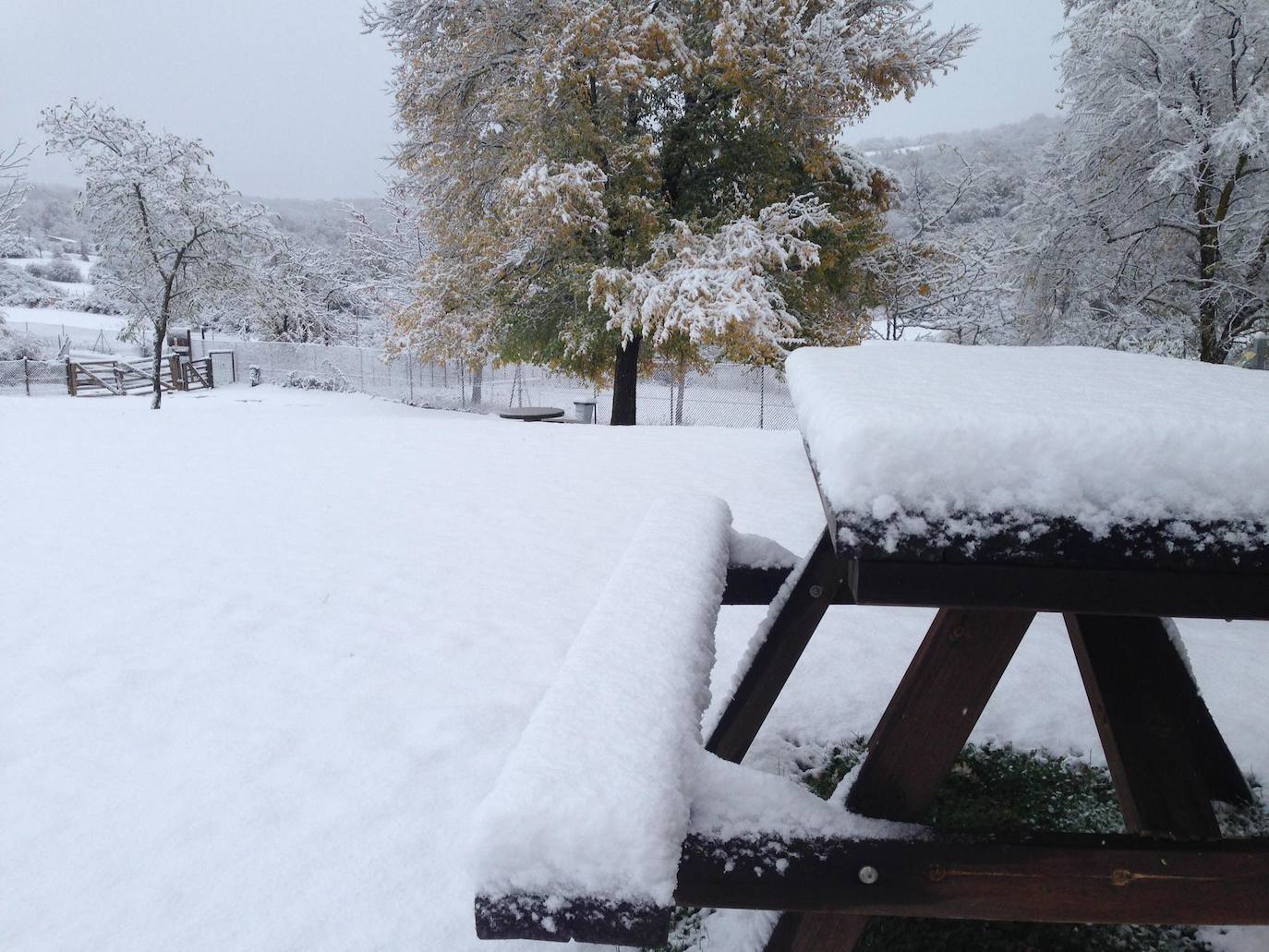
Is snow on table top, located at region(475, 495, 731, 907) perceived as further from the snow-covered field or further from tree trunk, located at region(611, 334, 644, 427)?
tree trunk, located at region(611, 334, 644, 427)

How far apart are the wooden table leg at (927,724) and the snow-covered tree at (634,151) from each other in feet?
25.0

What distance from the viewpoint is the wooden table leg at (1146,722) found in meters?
1.55

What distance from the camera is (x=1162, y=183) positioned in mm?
10758

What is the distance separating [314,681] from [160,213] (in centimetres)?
1946

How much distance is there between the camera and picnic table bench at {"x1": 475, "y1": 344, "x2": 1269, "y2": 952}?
100 cm

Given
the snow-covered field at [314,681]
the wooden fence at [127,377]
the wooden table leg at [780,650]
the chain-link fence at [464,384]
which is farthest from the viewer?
the wooden fence at [127,377]

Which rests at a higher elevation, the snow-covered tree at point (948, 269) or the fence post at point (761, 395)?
the snow-covered tree at point (948, 269)

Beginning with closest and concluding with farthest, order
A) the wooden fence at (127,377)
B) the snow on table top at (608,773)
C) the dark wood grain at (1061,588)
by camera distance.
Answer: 1. the snow on table top at (608,773)
2. the dark wood grain at (1061,588)
3. the wooden fence at (127,377)

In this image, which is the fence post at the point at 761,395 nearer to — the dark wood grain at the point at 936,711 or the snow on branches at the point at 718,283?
the snow on branches at the point at 718,283

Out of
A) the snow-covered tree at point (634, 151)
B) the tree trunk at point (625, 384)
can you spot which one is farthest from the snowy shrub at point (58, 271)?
the tree trunk at point (625, 384)

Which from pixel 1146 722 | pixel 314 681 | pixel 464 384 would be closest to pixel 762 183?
pixel 314 681

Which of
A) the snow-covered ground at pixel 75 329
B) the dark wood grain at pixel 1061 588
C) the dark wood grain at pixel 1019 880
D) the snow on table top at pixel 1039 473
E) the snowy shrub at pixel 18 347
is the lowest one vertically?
the dark wood grain at pixel 1019 880

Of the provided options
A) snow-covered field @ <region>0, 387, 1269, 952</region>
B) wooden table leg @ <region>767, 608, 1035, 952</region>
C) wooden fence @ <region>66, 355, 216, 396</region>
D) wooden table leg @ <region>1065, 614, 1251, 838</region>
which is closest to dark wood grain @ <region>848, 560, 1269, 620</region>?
wooden table leg @ <region>767, 608, 1035, 952</region>

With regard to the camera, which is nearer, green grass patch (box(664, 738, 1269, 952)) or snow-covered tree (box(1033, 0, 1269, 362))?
green grass patch (box(664, 738, 1269, 952))
